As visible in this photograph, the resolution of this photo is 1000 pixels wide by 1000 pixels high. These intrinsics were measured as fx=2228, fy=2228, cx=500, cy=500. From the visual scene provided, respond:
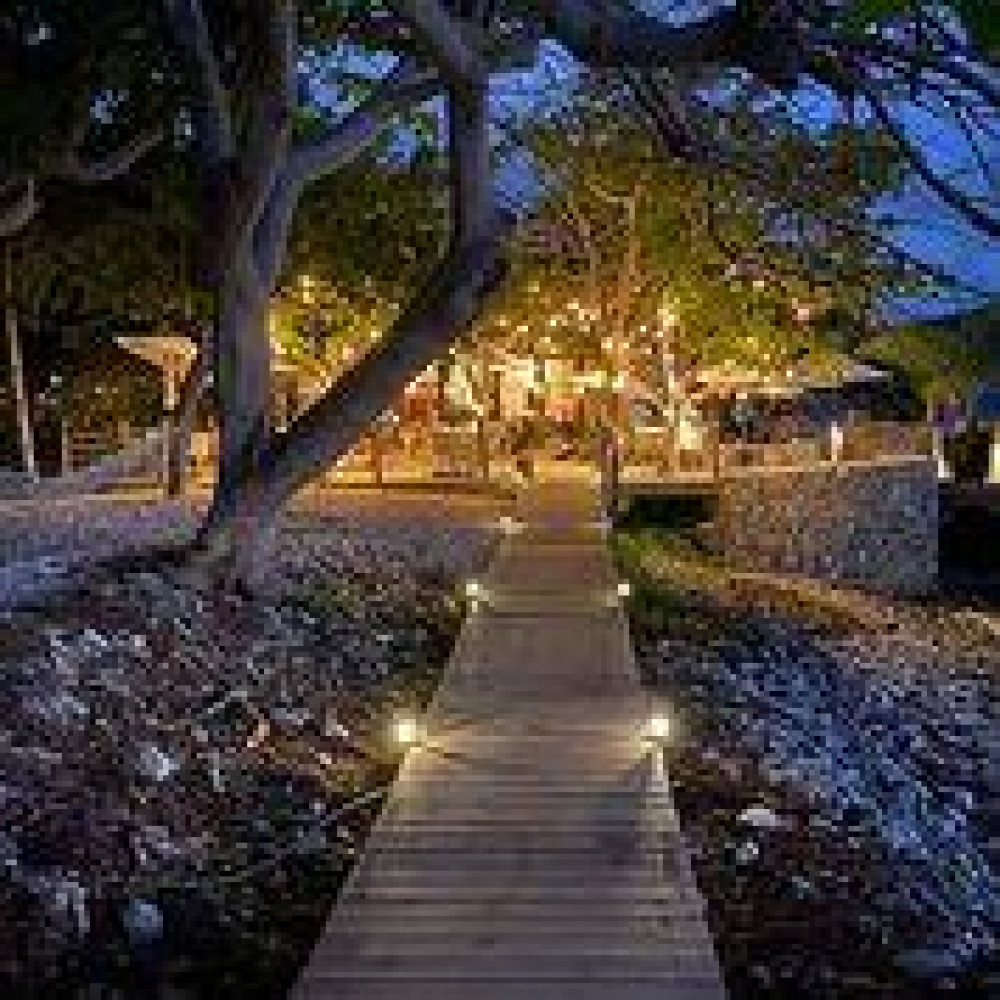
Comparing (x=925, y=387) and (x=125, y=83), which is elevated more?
(x=125, y=83)

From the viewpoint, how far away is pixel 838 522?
92.5 ft

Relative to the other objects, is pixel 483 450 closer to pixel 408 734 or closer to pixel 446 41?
pixel 408 734

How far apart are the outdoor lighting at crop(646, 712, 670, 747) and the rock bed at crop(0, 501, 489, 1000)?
4.65 ft

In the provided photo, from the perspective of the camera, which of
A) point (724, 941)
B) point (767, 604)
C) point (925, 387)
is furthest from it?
point (925, 387)

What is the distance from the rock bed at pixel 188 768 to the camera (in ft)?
28.2

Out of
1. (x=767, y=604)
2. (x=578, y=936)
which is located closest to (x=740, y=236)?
(x=767, y=604)

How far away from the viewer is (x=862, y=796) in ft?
43.7

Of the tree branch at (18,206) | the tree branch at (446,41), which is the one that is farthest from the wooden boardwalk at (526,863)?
the tree branch at (18,206)

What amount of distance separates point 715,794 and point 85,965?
455cm

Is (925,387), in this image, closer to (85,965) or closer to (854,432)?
(854,432)

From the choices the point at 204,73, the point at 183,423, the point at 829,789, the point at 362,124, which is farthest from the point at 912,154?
the point at 183,423

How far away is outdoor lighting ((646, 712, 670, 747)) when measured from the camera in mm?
11352

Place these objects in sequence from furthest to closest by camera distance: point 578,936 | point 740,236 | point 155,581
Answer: point 740,236
point 155,581
point 578,936

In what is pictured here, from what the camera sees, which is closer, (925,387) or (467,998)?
(467,998)
